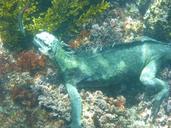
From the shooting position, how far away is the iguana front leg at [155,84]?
6.59 m

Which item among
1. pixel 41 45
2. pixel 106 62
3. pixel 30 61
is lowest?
pixel 106 62

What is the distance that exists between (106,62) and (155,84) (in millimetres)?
1136

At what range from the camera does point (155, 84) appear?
6688mm

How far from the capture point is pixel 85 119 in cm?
659

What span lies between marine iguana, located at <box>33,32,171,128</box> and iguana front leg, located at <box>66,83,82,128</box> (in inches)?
4.9

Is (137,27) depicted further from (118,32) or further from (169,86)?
(169,86)

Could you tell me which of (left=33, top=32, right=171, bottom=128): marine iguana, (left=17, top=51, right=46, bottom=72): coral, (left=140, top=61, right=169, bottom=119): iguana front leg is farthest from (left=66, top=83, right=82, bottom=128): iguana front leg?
(left=140, top=61, right=169, bottom=119): iguana front leg

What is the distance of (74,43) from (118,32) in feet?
3.63

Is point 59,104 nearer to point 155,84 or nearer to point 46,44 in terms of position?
point 46,44

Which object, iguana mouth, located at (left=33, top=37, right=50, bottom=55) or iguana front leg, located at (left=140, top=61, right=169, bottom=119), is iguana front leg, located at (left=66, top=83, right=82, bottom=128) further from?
iguana front leg, located at (left=140, top=61, right=169, bottom=119)

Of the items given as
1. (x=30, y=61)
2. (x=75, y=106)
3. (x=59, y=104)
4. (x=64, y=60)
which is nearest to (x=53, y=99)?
(x=59, y=104)

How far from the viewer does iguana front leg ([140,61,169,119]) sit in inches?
259

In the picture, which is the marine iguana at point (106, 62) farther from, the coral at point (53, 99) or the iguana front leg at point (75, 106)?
the coral at point (53, 99)

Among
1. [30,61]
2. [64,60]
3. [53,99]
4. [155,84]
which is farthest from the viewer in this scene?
[30,61]
